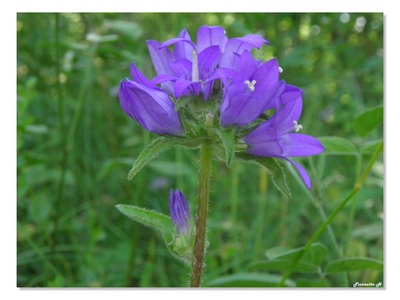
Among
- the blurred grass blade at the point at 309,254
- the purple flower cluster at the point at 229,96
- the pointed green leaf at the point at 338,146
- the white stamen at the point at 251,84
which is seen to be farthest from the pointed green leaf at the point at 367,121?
the white stamen at the point at 251,84

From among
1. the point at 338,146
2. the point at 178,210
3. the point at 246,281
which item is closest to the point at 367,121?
the point at 338,146

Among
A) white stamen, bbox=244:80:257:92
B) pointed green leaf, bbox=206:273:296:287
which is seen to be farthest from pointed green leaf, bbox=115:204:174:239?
pointed green leaf, bbox=206:273:296:287

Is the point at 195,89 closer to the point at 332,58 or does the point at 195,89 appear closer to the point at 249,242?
the point at 249,242

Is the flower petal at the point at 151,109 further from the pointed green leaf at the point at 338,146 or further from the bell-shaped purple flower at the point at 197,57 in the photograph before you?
the pointed green leaf at the point at 338,146

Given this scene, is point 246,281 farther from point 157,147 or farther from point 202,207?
point 157,147

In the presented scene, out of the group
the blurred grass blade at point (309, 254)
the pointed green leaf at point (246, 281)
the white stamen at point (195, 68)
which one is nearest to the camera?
the white stamen at point (195, 68)
